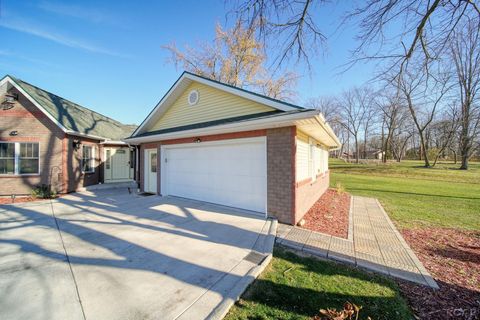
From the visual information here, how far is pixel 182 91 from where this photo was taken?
28.6 ft

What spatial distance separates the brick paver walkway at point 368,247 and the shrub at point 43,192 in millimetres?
11013

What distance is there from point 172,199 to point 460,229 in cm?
995

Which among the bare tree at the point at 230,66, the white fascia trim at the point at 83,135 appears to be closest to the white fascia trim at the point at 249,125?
the white fascia trim at the point at 83,135

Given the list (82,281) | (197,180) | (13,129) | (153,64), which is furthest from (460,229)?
(13,129)

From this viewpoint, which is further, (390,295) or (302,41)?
(302,41)

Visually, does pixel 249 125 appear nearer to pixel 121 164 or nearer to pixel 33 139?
pixel 33 139

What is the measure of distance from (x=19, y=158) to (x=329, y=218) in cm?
1425

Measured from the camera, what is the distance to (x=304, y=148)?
688cm

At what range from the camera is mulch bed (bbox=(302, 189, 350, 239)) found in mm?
5395

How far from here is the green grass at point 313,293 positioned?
97.9 inches

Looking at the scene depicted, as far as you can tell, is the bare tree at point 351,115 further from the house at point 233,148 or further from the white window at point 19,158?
the white window at point 19,158

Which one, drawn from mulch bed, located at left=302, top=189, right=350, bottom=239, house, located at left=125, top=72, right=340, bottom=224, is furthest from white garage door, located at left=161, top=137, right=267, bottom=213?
mulch bed, located at left=302, top=189, right=350, bottom=239

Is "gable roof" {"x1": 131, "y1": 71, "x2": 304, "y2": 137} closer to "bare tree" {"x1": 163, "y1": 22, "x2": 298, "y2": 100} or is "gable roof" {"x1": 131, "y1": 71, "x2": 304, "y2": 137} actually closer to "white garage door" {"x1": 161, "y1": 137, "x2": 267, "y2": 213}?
"white garage door" {"x1": 161, "y1": 137, "x2": 267, "y2": 213}

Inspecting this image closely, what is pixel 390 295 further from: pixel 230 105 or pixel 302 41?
pixel 230 105
